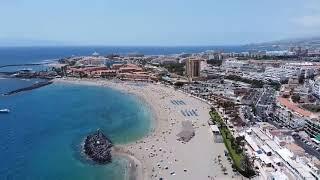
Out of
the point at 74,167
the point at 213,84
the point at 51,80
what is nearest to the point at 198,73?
the point at 213,84

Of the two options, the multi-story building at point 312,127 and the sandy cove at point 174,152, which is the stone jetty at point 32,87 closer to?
the sandy cove at point 174,152

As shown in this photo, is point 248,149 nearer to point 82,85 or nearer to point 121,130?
point 121,130

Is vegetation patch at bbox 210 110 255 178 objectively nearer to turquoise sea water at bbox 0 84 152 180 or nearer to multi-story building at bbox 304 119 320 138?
multi-story building at bbox 304 119 320 138

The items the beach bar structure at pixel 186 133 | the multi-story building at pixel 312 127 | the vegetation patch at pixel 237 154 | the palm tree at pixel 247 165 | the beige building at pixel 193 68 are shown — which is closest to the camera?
the palm tree at pixel 247 165

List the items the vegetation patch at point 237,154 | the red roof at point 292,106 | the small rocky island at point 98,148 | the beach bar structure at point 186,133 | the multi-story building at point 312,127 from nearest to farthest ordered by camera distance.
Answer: the vegetation patch at point 237,154, the small rocky island at point 98,148, the multi-story building at point 312,127, the beach bar structure at point 186,133, the red roof at point 292,106

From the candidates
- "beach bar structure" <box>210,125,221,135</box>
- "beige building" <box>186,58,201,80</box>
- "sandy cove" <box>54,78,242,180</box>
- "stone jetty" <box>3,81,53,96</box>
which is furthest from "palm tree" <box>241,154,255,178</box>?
"beige building" <box>186,58,201,80</box>

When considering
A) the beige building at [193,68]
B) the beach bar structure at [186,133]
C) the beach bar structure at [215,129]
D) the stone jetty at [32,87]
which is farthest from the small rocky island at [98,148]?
the beige building at [193,68]

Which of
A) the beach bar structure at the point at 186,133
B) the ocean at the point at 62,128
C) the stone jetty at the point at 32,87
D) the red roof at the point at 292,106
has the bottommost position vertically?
the ocean at the point at 62,128
